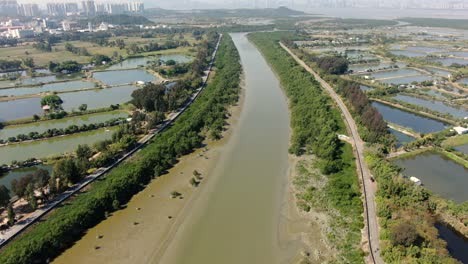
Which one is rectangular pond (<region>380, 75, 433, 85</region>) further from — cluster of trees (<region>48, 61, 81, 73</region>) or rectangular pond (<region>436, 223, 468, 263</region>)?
cluster of trees (<region>48, 61, 81, 73</region>)

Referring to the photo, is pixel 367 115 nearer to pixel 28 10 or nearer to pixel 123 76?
pixel 123 76

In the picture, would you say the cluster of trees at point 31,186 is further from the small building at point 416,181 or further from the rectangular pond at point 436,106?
the rectangular pond at point 436,106

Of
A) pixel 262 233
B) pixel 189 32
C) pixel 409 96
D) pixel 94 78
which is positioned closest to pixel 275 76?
pixel 409 96

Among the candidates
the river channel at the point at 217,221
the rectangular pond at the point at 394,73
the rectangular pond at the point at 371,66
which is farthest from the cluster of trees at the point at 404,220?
the rectangular pond at the point at 371,66

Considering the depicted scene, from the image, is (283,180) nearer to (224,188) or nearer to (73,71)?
(224,188)

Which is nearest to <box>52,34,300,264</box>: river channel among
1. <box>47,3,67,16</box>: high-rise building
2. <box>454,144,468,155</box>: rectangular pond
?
<box>454,144,468,155</box>: rectangular pond
